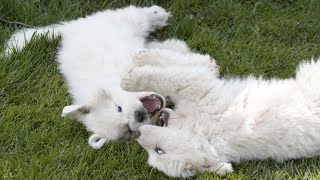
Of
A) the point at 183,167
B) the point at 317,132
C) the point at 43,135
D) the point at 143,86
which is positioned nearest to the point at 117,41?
the point at 143,86

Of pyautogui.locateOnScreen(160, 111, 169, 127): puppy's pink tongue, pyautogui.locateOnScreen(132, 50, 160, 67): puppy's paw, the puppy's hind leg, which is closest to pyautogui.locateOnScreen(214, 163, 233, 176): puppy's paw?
pyautogui.locateOnScreen(160, 111, 169, 127): puppy's pink tongue

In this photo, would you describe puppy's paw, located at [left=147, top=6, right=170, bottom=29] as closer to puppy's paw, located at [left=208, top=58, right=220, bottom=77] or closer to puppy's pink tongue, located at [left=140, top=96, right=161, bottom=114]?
puppy's paw, located at [left=208, top=58, right=220, bottom=77]

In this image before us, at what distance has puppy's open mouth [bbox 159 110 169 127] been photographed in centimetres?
511

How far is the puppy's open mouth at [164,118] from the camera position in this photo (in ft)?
16.8

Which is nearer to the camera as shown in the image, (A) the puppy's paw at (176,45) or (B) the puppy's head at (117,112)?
(B) the puppy's head at (117,112)

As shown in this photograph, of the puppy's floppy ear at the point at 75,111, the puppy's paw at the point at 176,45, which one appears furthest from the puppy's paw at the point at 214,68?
the puppy's floppy ear at the point at 75,111

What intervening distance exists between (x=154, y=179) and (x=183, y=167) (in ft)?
0.92

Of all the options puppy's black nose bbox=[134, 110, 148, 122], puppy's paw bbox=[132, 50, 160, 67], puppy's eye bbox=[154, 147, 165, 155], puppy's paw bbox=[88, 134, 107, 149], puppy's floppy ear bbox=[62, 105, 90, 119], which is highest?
puppy's paw bbox=[132, 50, 160, 67]

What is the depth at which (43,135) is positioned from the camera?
511cm

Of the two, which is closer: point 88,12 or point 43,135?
point 43,135

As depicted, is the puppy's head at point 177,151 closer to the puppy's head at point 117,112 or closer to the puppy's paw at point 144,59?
the puppy's head at point 117,112

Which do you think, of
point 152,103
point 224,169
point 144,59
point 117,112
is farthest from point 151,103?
point 224,169

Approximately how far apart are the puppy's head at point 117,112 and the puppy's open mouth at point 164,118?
61 mm

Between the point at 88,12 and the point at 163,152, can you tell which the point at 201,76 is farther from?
the point at 88,12
